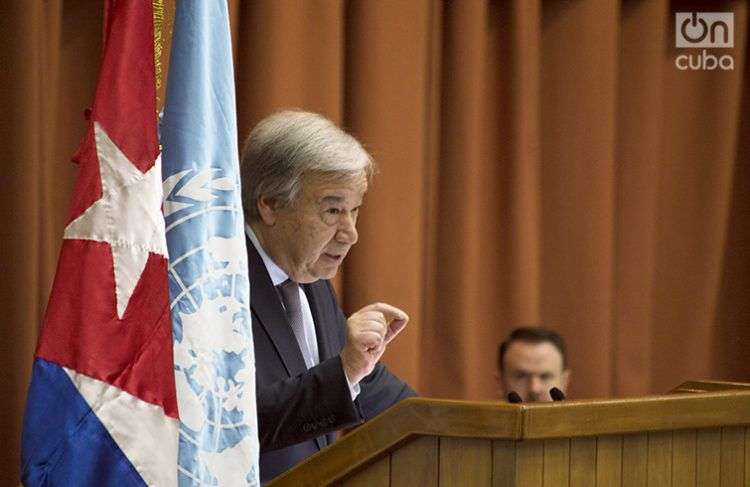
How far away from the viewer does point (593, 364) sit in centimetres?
410

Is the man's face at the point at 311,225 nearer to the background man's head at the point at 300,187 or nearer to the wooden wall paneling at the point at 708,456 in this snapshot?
the background man's head at the point at 300,187

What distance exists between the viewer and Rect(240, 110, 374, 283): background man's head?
2.61 metres

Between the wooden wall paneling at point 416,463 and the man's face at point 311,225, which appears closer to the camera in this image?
the wooden wall paneling at point 416,463

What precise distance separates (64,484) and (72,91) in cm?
187

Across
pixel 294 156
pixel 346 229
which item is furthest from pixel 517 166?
pixel 294 156

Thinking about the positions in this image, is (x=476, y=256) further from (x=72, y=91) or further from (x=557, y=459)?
(x=557, y=459)

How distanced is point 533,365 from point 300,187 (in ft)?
3.70

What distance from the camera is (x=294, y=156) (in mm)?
2605

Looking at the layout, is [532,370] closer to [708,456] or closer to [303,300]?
[303,300]

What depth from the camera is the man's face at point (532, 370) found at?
134 inches

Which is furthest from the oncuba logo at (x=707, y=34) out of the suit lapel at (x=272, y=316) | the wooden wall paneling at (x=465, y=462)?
the wooden wall paneling at (x=465, y=462)

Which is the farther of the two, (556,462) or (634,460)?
(634,460)

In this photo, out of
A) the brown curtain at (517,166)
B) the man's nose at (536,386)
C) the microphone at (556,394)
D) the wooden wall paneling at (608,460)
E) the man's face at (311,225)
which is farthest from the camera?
the brown curtain at (517,166)

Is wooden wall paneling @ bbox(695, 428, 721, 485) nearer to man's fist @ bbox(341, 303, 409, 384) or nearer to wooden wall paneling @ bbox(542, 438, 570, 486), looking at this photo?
wooden wall paneling @ bbox(542, 438, 570, 486)
